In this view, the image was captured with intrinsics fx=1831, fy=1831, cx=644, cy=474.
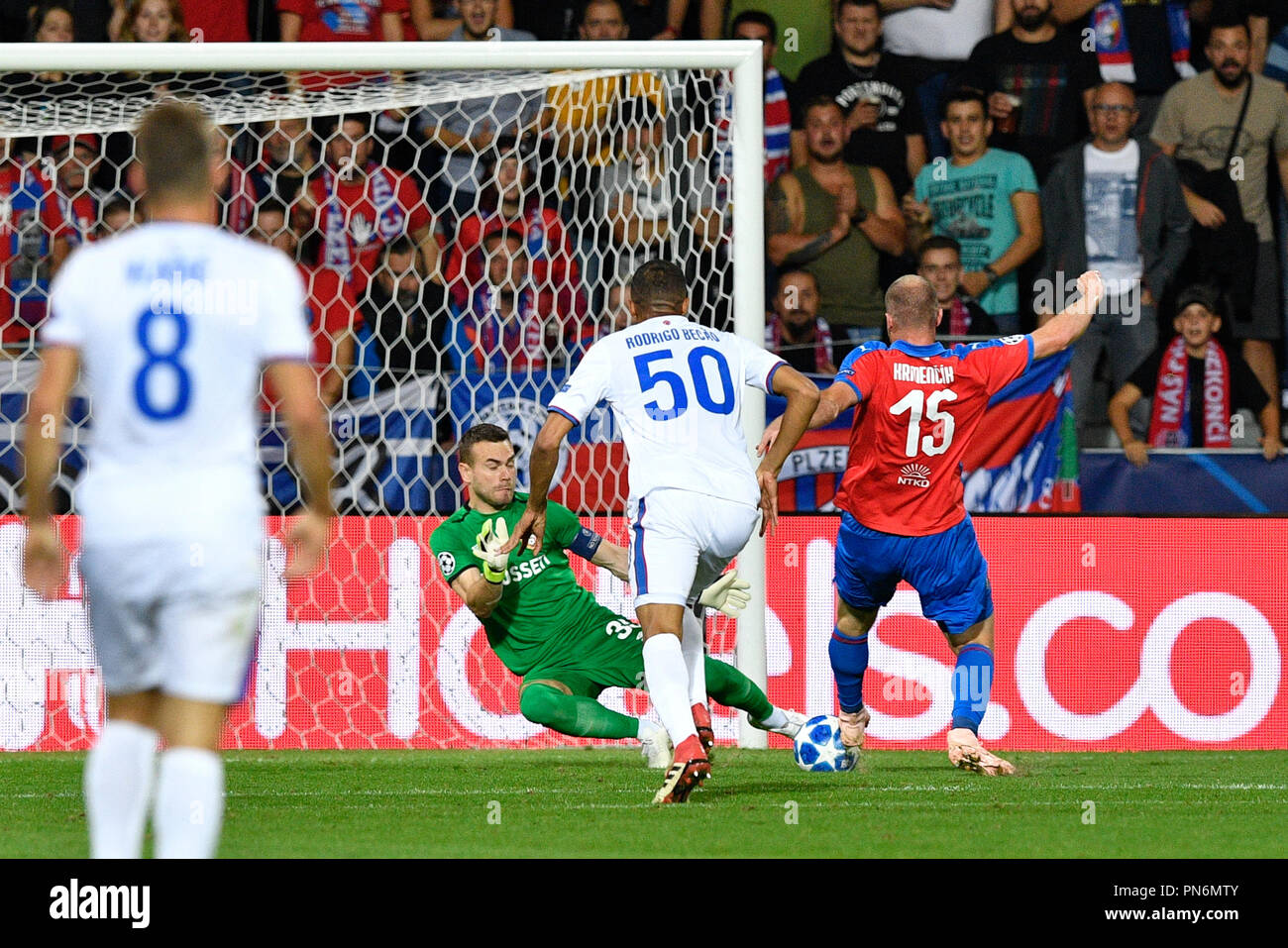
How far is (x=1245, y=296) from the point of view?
10969mm

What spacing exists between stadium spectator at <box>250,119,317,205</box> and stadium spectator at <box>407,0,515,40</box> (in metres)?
1.52

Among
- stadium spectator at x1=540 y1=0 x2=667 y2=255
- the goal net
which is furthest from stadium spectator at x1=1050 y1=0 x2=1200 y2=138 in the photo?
the goal net

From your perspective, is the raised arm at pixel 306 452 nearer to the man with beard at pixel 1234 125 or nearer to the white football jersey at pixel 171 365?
the white football jersey at pixel 171 365

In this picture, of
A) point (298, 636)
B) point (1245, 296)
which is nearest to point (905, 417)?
point (298, 636)

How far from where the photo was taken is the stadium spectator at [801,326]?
1031 cm

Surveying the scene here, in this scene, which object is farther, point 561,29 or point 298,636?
point 561,29

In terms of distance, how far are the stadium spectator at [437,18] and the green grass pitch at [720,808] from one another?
5181 mm

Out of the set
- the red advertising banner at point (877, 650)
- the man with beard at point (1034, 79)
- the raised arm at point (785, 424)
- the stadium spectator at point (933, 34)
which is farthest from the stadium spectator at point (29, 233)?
the man with beard at point (1034, 79)

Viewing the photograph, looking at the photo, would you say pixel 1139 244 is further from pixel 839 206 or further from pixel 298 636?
pixel 298 636

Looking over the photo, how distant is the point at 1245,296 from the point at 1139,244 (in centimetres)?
73

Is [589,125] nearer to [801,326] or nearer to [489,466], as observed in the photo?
[801,326]

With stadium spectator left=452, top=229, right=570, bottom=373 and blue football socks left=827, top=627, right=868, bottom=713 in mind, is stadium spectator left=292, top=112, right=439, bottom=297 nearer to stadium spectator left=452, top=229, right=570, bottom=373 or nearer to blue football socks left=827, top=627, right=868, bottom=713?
stadium spectator left=452, top=229, right=570, bottom=373

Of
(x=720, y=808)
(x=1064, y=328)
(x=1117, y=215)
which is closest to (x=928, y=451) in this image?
(x=1064, y=328)

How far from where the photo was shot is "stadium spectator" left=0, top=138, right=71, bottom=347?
9500 mm
